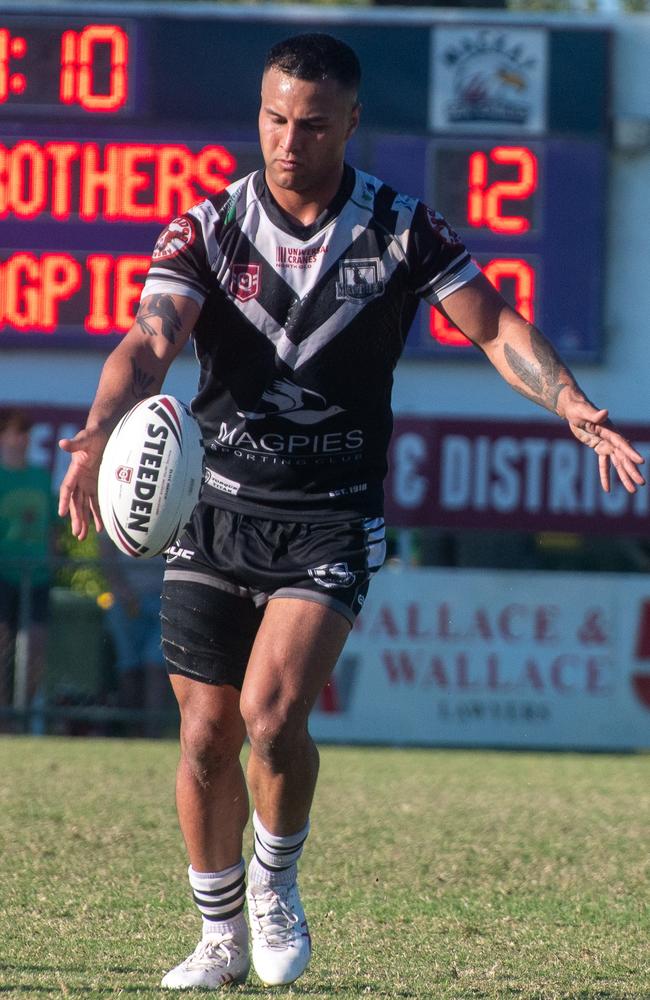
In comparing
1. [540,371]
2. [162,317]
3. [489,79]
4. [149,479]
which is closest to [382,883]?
[540,371]

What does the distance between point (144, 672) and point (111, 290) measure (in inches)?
115

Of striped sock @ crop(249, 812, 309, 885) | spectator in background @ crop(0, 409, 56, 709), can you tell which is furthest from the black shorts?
spectator in background @ crop(0, 409, 56, 709)

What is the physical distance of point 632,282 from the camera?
547 inches

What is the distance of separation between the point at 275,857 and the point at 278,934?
0.65 ft

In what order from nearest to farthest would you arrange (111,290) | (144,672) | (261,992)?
1. (261,992)
2. (144,672)
3. (111,290)

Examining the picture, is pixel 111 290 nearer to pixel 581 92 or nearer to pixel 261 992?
pixel 581 92

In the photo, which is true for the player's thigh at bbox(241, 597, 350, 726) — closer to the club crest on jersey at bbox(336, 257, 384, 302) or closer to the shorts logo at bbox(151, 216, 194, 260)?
the club crest on jersey at bbox(336, 257, 384, 302)

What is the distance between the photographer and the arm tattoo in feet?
14.7

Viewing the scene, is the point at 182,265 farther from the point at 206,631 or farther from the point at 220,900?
the point at 220,900

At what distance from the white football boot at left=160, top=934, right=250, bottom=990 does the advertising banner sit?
826 cm

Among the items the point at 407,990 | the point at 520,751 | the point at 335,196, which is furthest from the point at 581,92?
the point at 407,990

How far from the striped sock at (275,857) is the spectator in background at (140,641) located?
304 inches

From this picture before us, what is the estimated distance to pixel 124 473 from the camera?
4.40 metres

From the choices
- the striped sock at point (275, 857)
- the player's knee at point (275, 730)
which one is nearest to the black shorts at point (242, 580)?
the player's knee at point (275, 730)
